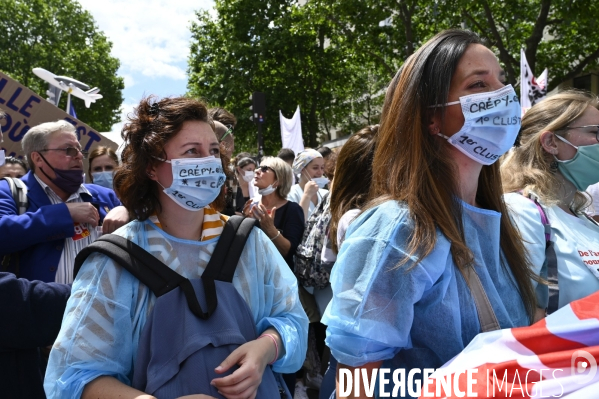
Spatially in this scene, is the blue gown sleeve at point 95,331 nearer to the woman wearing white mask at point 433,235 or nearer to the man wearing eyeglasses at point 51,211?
the woman wearing white mask at point 433,235

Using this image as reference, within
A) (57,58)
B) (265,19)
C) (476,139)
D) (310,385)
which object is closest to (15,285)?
(476,139)

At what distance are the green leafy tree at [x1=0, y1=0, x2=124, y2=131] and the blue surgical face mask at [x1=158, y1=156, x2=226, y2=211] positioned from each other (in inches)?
1171

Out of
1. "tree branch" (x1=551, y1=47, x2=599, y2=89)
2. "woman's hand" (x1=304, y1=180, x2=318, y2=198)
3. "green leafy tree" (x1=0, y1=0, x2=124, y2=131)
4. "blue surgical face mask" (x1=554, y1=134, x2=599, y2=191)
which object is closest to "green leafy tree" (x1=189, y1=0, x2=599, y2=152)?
"tree branch" (x1=551, y1=47, x2=599, y2=89)

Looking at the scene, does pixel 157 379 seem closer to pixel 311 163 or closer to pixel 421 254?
pixel 421 254

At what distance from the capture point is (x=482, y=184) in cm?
195

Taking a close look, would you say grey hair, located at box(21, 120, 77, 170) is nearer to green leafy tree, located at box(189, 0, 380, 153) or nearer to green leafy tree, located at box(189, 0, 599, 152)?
green leafy tree, located at box(189, 0, 599, 152)

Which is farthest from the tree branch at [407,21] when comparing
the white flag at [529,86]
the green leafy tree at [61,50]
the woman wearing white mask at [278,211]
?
the green leafy tree at [61,50]

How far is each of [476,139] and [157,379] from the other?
1302mm

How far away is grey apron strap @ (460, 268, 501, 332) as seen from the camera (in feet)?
4.95

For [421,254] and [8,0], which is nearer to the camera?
[421,254]

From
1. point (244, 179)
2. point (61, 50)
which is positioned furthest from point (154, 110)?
point (61, 50)

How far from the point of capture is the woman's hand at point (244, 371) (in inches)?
71.0

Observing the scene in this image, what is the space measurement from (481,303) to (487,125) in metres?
0.60

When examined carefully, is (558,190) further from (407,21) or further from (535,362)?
(407,21)
